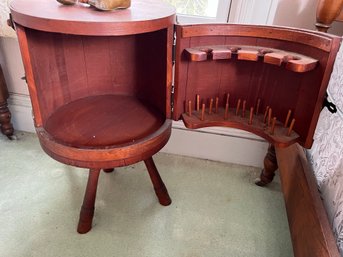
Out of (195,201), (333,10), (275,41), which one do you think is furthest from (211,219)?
(333,10)

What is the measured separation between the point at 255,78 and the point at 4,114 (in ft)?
3.50

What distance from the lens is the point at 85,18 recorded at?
55cm

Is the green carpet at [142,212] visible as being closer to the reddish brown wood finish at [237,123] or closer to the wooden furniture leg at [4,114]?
the wooden furniture leg at [4,114]

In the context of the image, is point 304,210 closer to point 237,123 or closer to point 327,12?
point 237,123

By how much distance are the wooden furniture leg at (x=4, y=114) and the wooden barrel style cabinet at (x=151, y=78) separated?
533 mm

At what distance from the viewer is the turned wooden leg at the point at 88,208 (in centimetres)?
85

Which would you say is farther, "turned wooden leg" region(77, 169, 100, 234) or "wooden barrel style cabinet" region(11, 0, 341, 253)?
"turned wooden leg" region(77, 169, 100, 234)

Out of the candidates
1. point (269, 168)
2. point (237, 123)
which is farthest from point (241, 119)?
point (269, 168)

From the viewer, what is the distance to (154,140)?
0.71 m

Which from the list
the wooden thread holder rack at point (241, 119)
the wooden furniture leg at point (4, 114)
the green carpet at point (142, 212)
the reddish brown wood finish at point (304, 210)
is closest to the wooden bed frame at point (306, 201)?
the reddish brown wood finish at point (304, 210)

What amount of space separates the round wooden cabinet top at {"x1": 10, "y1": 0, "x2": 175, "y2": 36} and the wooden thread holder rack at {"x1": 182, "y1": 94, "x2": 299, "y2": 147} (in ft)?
0.78

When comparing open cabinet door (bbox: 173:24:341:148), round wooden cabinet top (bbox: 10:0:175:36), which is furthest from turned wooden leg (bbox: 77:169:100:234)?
round wooden cabinet top (bbox: 10:0:175:36)

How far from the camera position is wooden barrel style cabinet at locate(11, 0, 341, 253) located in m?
0.60

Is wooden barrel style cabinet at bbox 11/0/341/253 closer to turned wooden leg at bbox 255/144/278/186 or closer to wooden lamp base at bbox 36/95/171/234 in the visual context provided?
wooden lamp base at bbox 36/95/171/234
